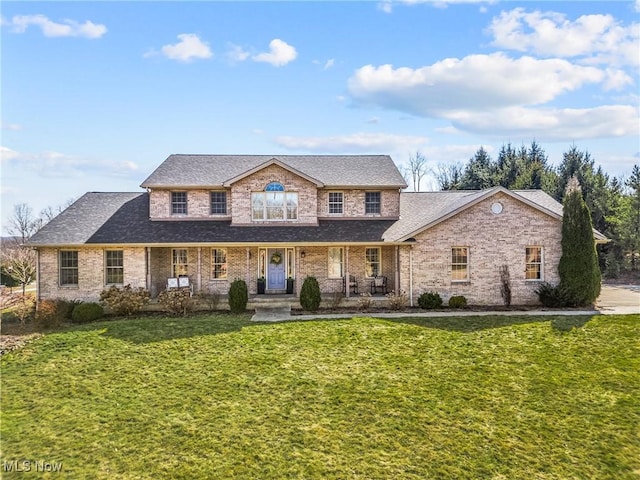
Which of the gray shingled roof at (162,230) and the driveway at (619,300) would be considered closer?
the driveway at (619,300)

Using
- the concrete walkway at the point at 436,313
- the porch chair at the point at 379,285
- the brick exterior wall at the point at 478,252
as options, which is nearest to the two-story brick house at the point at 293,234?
the brick exterior wall at the point at 478,252

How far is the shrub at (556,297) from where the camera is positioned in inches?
673

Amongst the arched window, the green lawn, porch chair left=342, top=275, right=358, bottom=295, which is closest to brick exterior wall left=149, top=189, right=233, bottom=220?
the arched window

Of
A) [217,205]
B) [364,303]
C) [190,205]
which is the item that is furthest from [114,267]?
[364,303]

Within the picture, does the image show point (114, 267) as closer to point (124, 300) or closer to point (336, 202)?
point (124, 300)

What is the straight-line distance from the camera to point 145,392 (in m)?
9.51

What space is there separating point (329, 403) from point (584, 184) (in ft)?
117

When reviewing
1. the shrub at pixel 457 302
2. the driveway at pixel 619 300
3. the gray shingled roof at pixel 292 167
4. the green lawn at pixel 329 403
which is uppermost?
the gray shingled roof at pixel 292 167

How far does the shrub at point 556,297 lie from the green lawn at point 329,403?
3.31 metres

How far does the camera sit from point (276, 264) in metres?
20.6

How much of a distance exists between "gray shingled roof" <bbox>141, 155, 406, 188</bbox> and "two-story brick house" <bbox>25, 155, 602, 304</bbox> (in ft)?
0.34

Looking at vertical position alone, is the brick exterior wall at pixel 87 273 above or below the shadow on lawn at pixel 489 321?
above

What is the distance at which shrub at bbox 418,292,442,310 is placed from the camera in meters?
17.2

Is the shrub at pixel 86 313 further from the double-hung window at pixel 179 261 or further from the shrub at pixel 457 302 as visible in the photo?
the shrub at pixel 457 302
